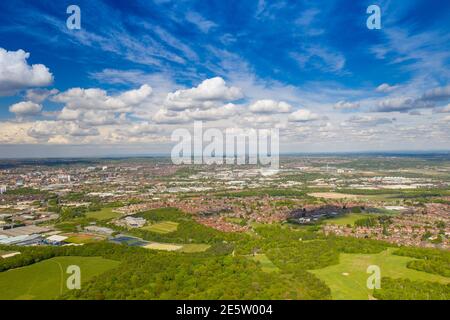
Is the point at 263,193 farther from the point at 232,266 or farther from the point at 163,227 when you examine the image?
the point at 232,266

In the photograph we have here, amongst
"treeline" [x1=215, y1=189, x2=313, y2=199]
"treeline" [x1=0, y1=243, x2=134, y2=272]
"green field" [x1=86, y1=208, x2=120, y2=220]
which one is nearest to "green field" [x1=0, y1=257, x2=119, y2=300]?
"treeline" [x1=0, y1=243, x2=134, y2=272]

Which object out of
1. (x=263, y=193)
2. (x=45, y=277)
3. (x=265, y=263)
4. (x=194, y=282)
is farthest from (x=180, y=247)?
(x=263, y=193)

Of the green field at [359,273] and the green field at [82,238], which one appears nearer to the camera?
the green field at [359,273]

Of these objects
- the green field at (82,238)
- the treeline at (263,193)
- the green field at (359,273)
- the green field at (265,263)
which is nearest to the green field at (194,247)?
the green field at (265,263)

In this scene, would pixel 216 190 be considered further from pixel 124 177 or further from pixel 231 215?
pixel 124 177

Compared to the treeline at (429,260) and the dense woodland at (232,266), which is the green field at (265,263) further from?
the treeline at (429,260)

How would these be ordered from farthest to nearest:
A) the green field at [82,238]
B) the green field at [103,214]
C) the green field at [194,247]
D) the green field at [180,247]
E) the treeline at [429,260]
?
the green field at [103,214] < the green field at [82,238] < the green field at [180,247] < the green field at [194,247] < the treeline at [429,260]
